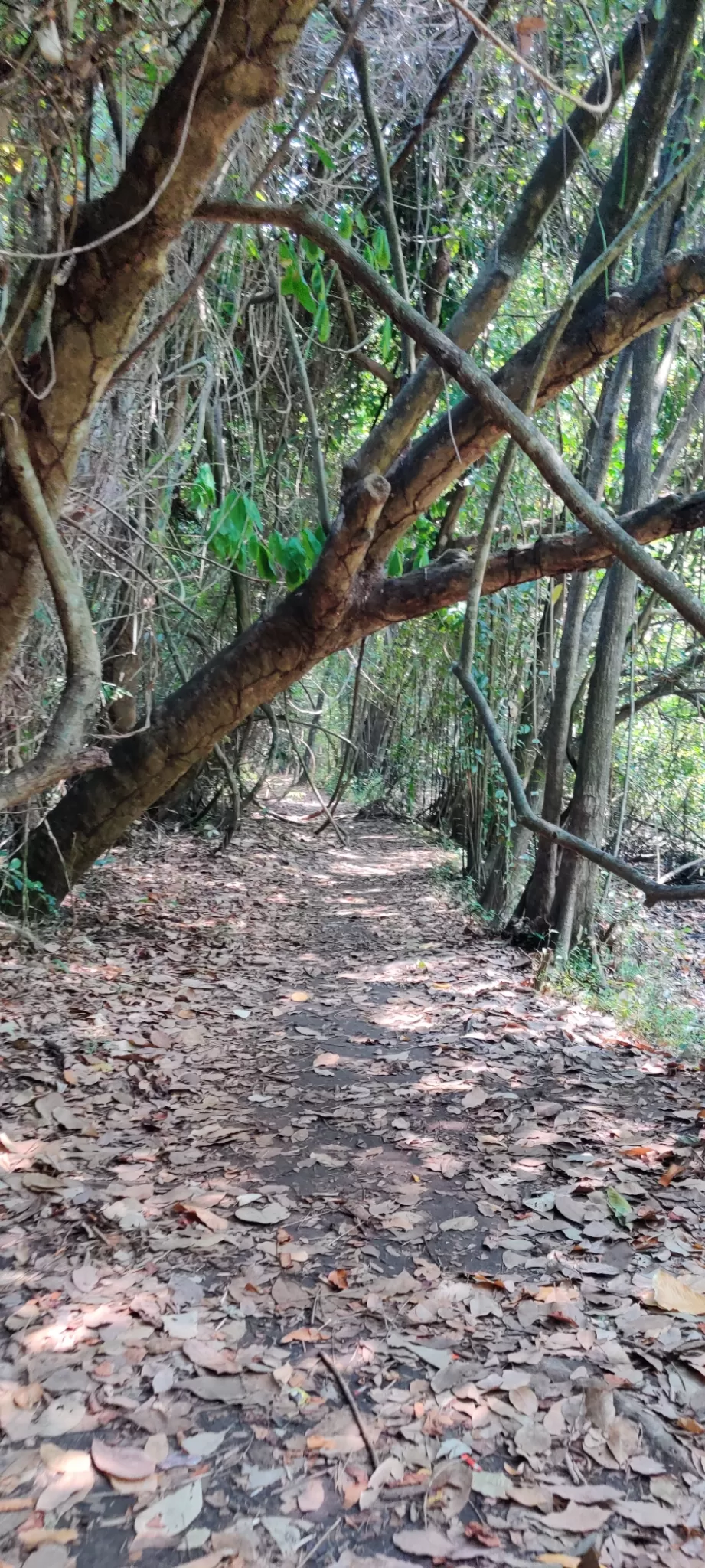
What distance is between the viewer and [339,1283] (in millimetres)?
2178

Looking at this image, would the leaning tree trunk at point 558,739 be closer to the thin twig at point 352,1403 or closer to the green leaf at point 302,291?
the green leaf at point 302,291

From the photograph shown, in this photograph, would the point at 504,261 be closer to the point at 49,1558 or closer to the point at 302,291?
the point at 302,291

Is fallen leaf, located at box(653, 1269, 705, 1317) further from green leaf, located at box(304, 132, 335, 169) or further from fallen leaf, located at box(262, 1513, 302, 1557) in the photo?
green leaf, located at box(304, 132, 335, 169)

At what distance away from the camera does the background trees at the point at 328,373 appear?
273 cm

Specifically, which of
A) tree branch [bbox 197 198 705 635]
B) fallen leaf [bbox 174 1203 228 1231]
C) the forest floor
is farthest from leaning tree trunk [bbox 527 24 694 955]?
fallen leaf [bbox 174 1203 228 1231]

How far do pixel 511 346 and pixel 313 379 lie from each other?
1.40 m

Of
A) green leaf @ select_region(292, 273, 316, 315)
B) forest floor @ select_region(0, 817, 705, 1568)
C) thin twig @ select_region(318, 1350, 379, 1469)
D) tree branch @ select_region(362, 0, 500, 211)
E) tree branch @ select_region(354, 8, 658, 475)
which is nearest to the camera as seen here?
forest floor @ select_region(0, 817, 705, 1568)

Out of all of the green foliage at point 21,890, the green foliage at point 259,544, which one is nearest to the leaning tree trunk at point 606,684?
the green foliage at point 259,544

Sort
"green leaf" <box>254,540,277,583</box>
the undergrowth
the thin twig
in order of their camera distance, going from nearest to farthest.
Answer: the thin twig → "green leaf" <box>254,540,277,583</box> → the undergrowth

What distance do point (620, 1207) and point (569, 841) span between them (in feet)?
3.26

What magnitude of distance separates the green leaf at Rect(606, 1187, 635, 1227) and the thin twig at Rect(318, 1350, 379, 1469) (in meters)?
0.86

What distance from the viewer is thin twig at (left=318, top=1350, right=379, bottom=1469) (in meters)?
1.66

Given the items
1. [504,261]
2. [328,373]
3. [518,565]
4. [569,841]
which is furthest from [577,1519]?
[328,373]

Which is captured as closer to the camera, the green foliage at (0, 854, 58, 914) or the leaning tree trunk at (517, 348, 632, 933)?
the green foliage at (0, 854, 58, 914)
